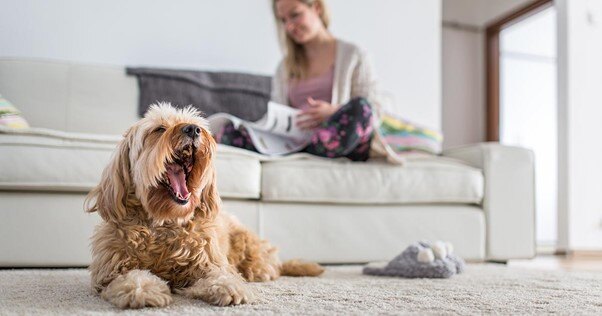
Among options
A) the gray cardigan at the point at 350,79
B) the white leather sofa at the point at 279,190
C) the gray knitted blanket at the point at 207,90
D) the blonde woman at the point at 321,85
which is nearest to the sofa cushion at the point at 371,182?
the white leather sofa at the point at 279,190

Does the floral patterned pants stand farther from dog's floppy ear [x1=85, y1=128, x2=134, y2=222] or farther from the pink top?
dog's floppy ear [x1=85, y1=128, x2=134, y2=222]

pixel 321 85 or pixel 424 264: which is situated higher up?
pixel 321 85

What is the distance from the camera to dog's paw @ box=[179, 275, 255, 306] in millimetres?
1379

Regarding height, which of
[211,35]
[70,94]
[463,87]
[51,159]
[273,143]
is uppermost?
[463,87]

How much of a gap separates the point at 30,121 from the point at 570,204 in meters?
3.84

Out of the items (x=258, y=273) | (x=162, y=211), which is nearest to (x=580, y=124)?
(x=258, y=273)

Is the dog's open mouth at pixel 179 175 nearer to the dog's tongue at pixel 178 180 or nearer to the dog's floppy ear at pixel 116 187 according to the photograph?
the dog's tongue at pixel 178 180

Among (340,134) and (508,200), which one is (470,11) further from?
(340,134)

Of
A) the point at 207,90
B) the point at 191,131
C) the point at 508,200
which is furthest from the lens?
the point at 207,90

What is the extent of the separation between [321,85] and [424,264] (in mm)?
1312

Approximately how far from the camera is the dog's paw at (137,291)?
4.34 ft

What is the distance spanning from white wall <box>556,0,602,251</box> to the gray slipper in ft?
8.55

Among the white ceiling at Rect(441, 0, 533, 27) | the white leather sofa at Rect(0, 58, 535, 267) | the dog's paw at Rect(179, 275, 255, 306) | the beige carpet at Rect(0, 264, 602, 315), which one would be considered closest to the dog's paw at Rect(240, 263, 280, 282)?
the beige carpet at Rect(0, 264, 602, 315)

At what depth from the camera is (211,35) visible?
4000 millimetres
